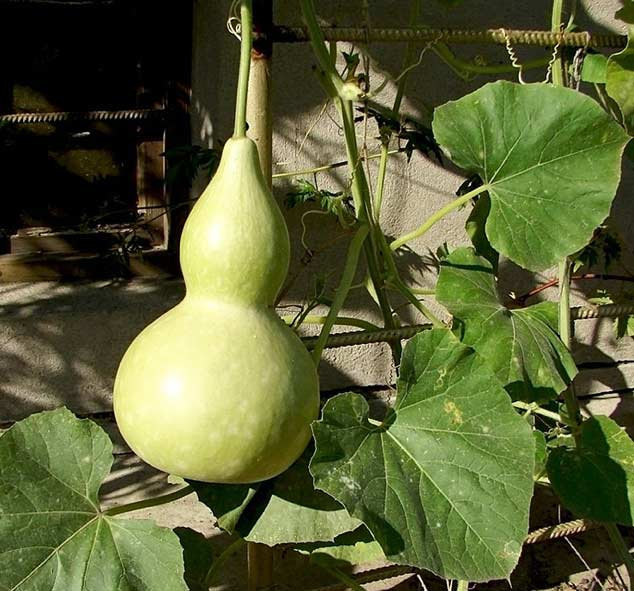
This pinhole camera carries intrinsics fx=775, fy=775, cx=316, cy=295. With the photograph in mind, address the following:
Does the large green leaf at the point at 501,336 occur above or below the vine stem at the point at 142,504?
above

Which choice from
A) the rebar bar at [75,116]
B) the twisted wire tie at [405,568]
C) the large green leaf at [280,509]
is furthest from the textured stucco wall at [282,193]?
the large green leaf at [280,509]

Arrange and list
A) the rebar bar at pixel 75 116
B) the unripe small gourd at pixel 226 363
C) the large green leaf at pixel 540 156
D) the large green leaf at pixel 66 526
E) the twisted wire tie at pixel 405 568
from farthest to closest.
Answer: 1. the rebar bar at pixel 75 116
2. the twisted wire tie at pixel 405 568
3. the large green leaf at pixel 540 156
4. the large green leaf at pixel 66 526
5. the unripe small gourd at pixel 226 363

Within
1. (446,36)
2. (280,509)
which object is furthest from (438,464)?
(446,36)

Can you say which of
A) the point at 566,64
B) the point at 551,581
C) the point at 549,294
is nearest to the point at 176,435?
the point at 566,64

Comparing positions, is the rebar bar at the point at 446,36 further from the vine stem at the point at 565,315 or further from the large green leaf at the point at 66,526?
the large green leaf at the point at 66,526

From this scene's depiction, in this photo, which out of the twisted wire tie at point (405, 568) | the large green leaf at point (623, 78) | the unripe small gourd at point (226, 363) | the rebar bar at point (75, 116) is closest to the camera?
the unripe small gourd at point (226, 363)

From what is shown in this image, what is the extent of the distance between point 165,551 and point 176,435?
Answer: 0.20 metres

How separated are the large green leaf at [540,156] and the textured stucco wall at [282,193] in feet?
2.08

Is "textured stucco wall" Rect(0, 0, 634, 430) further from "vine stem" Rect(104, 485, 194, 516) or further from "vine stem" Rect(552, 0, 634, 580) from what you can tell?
"vine stem" Rect(104, 485, 194, 516)

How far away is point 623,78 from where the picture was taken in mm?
1173

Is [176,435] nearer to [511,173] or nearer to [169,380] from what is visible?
[169,380]

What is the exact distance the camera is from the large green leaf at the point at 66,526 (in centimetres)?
89

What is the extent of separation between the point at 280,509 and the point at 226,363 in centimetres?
27

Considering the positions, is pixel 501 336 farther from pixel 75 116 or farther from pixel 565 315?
pixel 75 116
